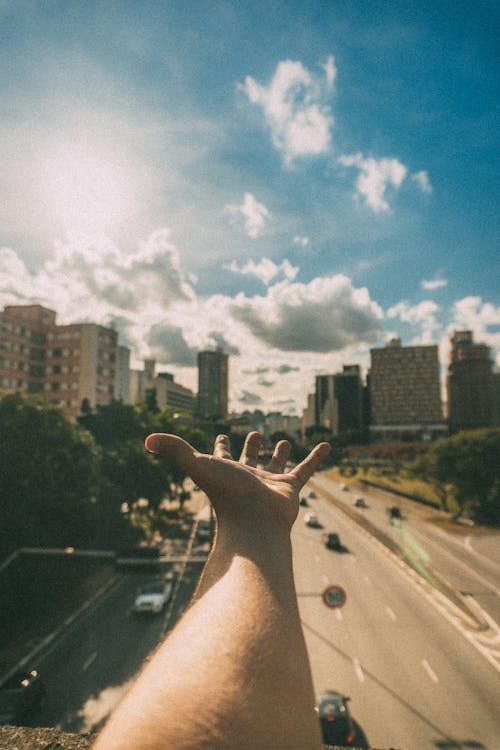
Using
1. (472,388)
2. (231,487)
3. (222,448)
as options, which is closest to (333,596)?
(222,448)

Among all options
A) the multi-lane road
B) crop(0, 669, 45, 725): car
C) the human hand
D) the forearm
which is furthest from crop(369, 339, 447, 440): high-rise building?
the forearm

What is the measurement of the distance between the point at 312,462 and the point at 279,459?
211mm

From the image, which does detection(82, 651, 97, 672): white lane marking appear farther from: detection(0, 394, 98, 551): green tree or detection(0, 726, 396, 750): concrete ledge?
detection(0, 726, 396, 750): concrete ledge

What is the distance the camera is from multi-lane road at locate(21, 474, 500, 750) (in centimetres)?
1027

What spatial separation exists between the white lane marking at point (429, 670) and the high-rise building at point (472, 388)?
142m

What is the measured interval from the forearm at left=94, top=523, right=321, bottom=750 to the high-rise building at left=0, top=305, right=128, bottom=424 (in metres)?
58.4

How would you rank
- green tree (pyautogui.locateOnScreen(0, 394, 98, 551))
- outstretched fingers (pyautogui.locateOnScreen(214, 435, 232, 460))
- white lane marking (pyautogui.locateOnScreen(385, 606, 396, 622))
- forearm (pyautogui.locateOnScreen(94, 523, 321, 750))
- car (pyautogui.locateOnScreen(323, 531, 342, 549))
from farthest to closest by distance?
car (pyautogui.locateOnScreen(323, 531, 342, 549))
white lane marking (pyautogui.locateOnScreen(385, 606, 396, 622))
green tree (pyautogui.locateOnScreen(0, 394, 98, 551))
outstretched fingers (pyautogui.locateOnScreen(214, 435, 232, 460))
forearm (pyautogui.locateOnScreen(94, 523, 321, 750))

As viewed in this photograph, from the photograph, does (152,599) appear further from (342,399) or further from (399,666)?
(342,399)

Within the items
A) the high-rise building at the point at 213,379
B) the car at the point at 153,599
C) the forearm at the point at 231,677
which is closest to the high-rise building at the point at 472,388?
the high-rise building at the point at 213,379

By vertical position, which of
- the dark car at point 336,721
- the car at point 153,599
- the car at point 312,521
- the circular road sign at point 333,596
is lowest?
the car at point 312,521

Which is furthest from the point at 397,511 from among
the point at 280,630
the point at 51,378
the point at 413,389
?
the point at 413,389

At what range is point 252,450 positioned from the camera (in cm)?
251

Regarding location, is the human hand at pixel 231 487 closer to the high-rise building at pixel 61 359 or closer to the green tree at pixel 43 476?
the green tree at pixel 43 476

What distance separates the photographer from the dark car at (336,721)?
9.42 meters
